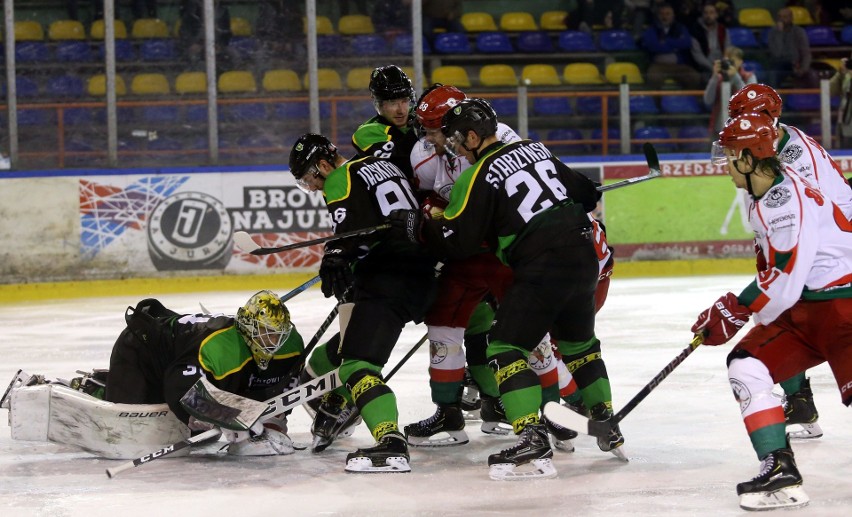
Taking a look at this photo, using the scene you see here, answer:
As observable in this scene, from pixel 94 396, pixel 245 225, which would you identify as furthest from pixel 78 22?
pixel 94 396

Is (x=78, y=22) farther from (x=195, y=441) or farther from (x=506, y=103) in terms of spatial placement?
(x=195, y=441)

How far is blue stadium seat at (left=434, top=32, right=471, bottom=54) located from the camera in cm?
1217

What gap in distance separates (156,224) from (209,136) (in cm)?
79

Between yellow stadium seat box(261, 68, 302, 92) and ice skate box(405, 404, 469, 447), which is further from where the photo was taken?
yellow stadium seat box(261, 68, 302, 92)


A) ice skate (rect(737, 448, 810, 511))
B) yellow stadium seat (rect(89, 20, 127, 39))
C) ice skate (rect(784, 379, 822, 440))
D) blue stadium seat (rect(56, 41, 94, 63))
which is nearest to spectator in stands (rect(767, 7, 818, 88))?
yellow stadium seat (rect(89, 20, 127, 39))

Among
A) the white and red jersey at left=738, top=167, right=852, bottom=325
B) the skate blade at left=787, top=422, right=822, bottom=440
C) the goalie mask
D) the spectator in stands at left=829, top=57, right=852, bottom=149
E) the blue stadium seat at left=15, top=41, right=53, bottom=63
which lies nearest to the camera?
the white and red jersey at left=738, top=167, right=852, bottom=325

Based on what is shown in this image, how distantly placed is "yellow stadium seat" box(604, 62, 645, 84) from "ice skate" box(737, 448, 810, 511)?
360 inches

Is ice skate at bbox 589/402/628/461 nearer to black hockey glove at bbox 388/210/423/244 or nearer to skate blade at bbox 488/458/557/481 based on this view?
skate blade at bbox 488/458/557/481

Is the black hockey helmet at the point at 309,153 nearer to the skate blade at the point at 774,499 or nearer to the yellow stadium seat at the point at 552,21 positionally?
the skate blade at the point at 774,499

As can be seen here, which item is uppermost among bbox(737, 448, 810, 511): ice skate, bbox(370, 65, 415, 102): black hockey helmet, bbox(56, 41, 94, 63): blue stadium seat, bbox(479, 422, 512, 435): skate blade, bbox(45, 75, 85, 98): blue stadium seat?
bbox(56, 41, 94, 63): blue stadium seat

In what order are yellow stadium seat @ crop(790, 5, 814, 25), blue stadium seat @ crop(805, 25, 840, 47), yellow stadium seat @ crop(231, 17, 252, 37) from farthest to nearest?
yellow stadium seat @ crop(790, 5, 814, 25)
blue stadium seat @ crop(805, 25, 840, 47)
yellow stadium seat @ crop(231, 17, 252, 37)

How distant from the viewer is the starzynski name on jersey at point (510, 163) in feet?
12.8

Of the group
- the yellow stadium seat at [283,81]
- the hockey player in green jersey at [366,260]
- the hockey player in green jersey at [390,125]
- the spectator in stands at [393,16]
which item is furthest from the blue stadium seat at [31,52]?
the hockey player in green jersey at [366,260]

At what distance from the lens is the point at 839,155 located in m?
10.8
